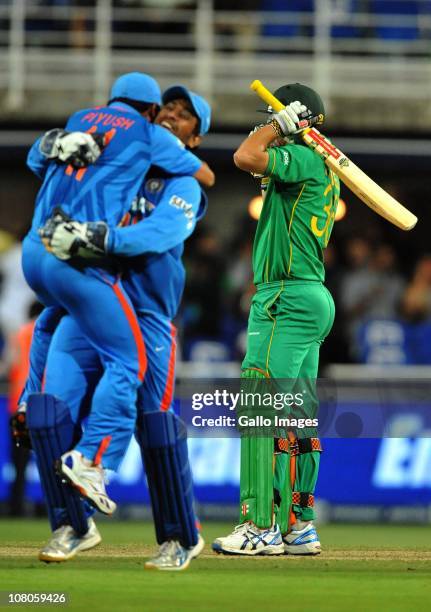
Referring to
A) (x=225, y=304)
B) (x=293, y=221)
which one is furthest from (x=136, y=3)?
(x=293, y=221)

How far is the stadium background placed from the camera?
543 inches

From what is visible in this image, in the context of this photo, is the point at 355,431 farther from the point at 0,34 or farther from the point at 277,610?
the point at 0,34

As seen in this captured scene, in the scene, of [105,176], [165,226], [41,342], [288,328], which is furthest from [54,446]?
[288,328]

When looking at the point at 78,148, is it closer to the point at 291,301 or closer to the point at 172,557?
the point at 291,301

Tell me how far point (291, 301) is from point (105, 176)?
1211 millimetres

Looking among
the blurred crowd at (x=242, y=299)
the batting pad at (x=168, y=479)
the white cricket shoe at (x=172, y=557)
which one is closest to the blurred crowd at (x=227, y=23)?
the blurred crowd at (x=242, y=299)

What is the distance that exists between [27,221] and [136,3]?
284cm

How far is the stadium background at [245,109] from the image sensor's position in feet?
45.2

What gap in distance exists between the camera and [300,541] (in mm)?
7000

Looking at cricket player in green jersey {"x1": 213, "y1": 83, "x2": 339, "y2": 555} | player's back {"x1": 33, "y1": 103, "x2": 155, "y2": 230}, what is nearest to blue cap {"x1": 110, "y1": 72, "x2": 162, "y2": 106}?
player's back {"x1": 33, "y1": 103, "x2": 155, "y2": 230}

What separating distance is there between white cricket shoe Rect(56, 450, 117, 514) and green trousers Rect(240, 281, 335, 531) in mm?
1061

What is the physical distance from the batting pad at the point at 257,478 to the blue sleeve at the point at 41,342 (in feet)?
3.27

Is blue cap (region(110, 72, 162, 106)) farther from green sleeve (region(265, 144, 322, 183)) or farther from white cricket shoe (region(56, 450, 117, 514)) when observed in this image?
white cricket shoe (region(56, 450, 117, 514))
